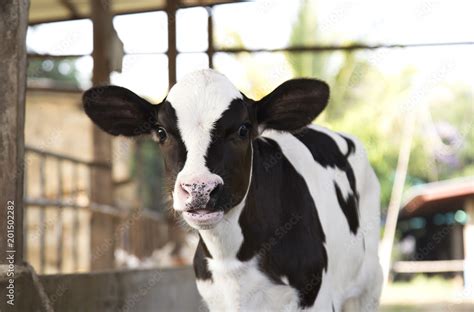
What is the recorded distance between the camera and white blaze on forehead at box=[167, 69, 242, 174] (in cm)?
358

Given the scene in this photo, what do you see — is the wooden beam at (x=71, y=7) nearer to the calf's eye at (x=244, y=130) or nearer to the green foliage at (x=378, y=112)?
the calf's eye at (x=244, y=130)

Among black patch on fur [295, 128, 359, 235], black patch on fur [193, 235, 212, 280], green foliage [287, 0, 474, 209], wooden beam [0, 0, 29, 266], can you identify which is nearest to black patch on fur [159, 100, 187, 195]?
black patch on fur [193, 235, 212, 280]

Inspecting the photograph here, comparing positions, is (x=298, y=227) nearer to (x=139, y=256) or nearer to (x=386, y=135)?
(x=139, y=256)

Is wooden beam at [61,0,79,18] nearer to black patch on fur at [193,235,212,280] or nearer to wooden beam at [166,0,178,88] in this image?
wooden beam at [166,0,178,88]

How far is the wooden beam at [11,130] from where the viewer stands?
4059mm

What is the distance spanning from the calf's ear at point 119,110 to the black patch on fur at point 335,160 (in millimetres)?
1107

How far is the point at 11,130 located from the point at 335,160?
6.50 ft

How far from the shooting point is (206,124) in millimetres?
3699

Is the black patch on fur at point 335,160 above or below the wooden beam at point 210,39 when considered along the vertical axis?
below

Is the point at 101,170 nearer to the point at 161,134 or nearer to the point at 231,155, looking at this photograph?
the point at 161,134

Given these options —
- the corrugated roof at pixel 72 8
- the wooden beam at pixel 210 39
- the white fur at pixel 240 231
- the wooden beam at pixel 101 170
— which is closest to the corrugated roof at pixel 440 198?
the corrugated roof at pixel 72 8

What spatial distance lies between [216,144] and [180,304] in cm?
423

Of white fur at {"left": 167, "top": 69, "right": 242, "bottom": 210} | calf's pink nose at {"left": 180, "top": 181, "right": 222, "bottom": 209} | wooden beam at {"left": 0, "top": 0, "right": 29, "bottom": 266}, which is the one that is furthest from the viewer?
wooden beam at {"left": 0, "top": 0, "right": 29, "bottom": 266}

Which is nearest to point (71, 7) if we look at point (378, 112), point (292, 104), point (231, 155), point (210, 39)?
point (210, 39)
